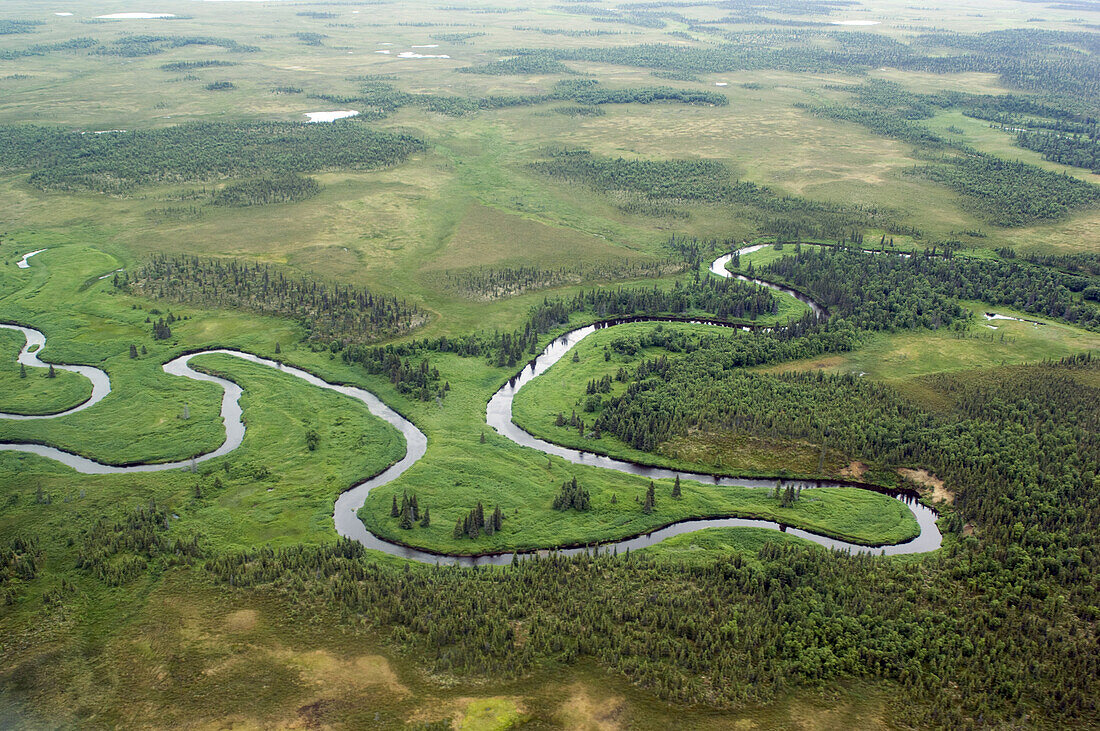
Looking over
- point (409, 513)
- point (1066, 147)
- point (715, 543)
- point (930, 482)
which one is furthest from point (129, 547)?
point (1066, 147)

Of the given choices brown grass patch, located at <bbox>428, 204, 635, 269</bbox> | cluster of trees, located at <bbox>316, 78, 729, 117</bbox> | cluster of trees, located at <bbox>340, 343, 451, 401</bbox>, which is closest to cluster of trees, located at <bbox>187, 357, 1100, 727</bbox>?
cluster of trees, located at <bbox>340, 343, 451, 401</bbox>

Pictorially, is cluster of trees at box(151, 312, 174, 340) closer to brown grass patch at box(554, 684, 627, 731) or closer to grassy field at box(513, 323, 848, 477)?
grassy field at box(513, 323, 848, 477)

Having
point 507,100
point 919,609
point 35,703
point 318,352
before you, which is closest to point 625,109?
point 507,100

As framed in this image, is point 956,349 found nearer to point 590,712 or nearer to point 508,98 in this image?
point 590,712

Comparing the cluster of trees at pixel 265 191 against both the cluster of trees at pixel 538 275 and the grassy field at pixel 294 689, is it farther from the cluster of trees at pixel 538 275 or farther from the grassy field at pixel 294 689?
the grassy field at pixel 294 689

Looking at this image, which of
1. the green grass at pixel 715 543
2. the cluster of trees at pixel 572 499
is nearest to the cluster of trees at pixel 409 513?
the cluster of trees at pixel 572 499
